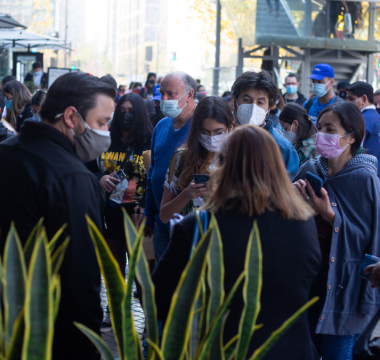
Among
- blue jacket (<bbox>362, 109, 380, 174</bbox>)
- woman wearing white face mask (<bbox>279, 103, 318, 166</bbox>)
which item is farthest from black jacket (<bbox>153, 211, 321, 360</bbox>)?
blue jacket (<bbox>362, 109, 380, 174</bbox>)

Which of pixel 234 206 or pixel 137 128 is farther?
pixel 137 128

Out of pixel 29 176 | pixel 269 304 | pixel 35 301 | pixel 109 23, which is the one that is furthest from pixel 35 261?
pixel 109 23

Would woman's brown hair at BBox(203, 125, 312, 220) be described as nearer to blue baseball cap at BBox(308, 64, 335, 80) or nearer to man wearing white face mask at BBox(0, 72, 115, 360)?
man wearing white face mask at BBox(0, 72, 115, 360)

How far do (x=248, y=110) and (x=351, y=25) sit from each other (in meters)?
14.4

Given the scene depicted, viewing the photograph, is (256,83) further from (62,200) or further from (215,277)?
(215,277)

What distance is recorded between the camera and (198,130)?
119 inches

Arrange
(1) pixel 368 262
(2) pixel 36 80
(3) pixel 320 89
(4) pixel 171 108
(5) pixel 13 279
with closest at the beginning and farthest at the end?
1. (5) pixel 13 279
2. (1) pixel 368 262
3. (4) pixel 171 108
4. (3) pixel 320 89
5. (2) pixel 36 80

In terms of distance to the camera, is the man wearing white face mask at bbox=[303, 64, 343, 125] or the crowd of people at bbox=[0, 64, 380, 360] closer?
the crowd of people at bbox=[0, 64, 380, 360]

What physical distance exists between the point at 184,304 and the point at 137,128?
2.91 m

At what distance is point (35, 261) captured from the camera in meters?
1.23

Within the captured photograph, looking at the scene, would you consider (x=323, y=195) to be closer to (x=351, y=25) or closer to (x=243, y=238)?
(x=243, y=238)

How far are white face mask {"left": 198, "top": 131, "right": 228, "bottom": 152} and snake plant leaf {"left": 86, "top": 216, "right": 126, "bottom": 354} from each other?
161cm

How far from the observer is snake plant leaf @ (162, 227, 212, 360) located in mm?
1404

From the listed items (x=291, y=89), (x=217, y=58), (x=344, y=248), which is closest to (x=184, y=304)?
(x=344, y=248)
